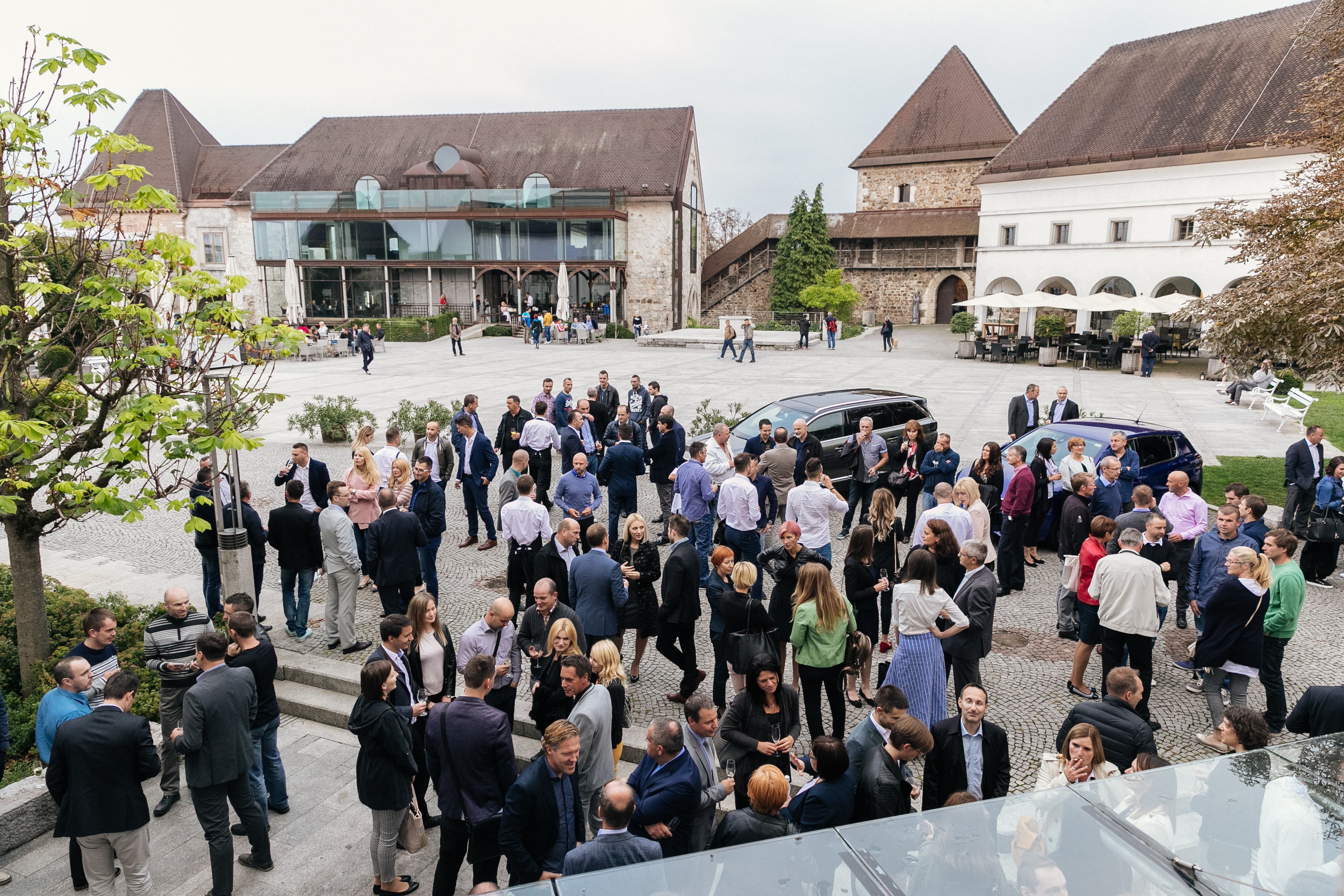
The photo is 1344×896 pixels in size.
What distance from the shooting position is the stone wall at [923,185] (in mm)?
49531

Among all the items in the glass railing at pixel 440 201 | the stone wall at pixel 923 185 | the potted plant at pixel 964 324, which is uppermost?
the stone wall at pixel 923 185

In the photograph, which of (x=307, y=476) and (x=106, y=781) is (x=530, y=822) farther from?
(x=307, y=476)

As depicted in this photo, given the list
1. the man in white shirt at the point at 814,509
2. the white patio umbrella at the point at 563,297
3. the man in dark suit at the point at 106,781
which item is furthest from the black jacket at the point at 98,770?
the white patio umbrella at the point at 563,297

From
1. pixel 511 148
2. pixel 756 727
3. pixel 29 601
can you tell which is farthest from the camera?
pixel 511 148

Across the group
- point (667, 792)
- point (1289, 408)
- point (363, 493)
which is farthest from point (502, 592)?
point (1289, 408)

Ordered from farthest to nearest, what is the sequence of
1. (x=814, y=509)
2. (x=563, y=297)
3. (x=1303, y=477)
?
(x=563, y=297), (x=1303, y=477), (x=814, y=509)

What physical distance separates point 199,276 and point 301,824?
13.9 ft

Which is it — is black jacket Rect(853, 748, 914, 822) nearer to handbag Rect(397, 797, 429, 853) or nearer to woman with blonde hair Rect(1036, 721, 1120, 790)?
woman with blonde hair Rect(1036, 721, 1120, 790)

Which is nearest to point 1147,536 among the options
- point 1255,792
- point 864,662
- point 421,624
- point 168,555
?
point 864,662

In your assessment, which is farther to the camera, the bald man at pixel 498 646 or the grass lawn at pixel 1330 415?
the grass lawn at pixel 1330 415

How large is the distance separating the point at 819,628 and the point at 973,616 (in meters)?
1.21

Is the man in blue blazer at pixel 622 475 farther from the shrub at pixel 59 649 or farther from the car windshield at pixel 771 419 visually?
the shrub at pixel 59 649

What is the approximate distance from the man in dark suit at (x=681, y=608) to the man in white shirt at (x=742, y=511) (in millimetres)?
1345

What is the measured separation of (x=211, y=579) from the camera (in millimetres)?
8586
